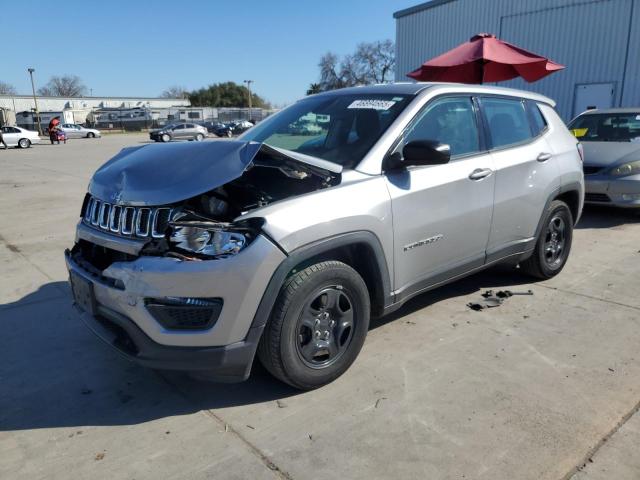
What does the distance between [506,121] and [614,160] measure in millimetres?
4138

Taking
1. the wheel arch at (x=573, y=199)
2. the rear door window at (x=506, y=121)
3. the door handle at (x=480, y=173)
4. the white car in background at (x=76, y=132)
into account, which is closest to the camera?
the door handle at (x=480, y=173)

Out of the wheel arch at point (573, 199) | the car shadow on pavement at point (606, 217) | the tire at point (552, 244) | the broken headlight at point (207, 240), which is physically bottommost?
the car shadow on pavement at point (606, 217)

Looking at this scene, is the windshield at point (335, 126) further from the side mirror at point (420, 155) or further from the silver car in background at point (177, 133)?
the silver car in background at point (177, 133)

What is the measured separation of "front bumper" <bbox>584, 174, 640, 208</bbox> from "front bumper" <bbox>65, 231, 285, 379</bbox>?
255 inches

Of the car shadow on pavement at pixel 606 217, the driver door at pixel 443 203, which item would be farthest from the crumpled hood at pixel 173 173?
the car shadow on pavement at pixel 606 217

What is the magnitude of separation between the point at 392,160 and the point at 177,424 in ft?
6.57

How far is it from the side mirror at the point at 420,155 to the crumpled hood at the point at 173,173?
36.1 inches

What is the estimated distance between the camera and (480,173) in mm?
3770

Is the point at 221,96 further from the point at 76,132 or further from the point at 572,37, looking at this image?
the point at 572,37

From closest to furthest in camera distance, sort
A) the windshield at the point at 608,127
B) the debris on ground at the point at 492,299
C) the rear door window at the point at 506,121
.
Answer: the rear door window at the point at 506,121
the debris on ground at the point at 492,299
the windshield at the point at 608,127

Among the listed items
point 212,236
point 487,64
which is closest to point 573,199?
point 212,236

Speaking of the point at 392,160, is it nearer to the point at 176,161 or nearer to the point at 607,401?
the point at 176,161

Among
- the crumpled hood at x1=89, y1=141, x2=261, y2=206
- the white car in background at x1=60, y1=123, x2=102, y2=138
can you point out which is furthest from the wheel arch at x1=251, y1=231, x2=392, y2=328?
the white car in background at x1=60, y1=123, x2=102, y2=138

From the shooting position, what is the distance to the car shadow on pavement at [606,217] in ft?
24.5
